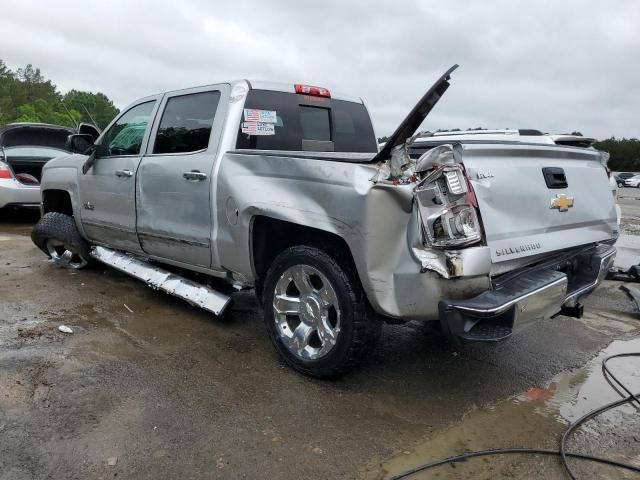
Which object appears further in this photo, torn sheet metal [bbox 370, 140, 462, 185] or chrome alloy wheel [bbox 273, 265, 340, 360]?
chrome alloy wheel [bbox 273, 265, 340, 360]

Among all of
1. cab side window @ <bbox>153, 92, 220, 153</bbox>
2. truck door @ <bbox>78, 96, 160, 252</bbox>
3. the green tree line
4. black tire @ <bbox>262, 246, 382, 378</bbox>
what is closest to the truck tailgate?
black tire @ <bbox>262, 246, 382, 378</bbox>

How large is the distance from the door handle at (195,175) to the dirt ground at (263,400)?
48.4 inches

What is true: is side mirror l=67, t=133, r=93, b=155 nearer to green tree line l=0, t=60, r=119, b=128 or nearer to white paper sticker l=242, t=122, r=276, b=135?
white paper sticker l=242, t=122, r=276, b=135

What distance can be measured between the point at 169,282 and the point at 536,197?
2.92m

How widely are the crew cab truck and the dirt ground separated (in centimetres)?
34

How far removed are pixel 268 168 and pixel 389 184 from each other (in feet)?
3.29

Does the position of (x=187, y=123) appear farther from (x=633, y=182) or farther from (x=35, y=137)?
(x=633, y=182)

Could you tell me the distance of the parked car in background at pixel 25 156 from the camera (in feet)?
28.5

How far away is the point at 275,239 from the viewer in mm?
3672

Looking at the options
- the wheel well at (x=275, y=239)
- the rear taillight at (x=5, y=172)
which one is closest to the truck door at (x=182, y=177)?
the wheel well at (x=275, y=239)

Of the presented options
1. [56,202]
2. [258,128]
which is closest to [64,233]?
[56,202]

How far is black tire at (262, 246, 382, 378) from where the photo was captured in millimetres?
2969

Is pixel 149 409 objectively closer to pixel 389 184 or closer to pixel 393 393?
pixel 393 393

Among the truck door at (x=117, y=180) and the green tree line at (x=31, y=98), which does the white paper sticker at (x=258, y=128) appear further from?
the green tree line at (x=31, y=98)
